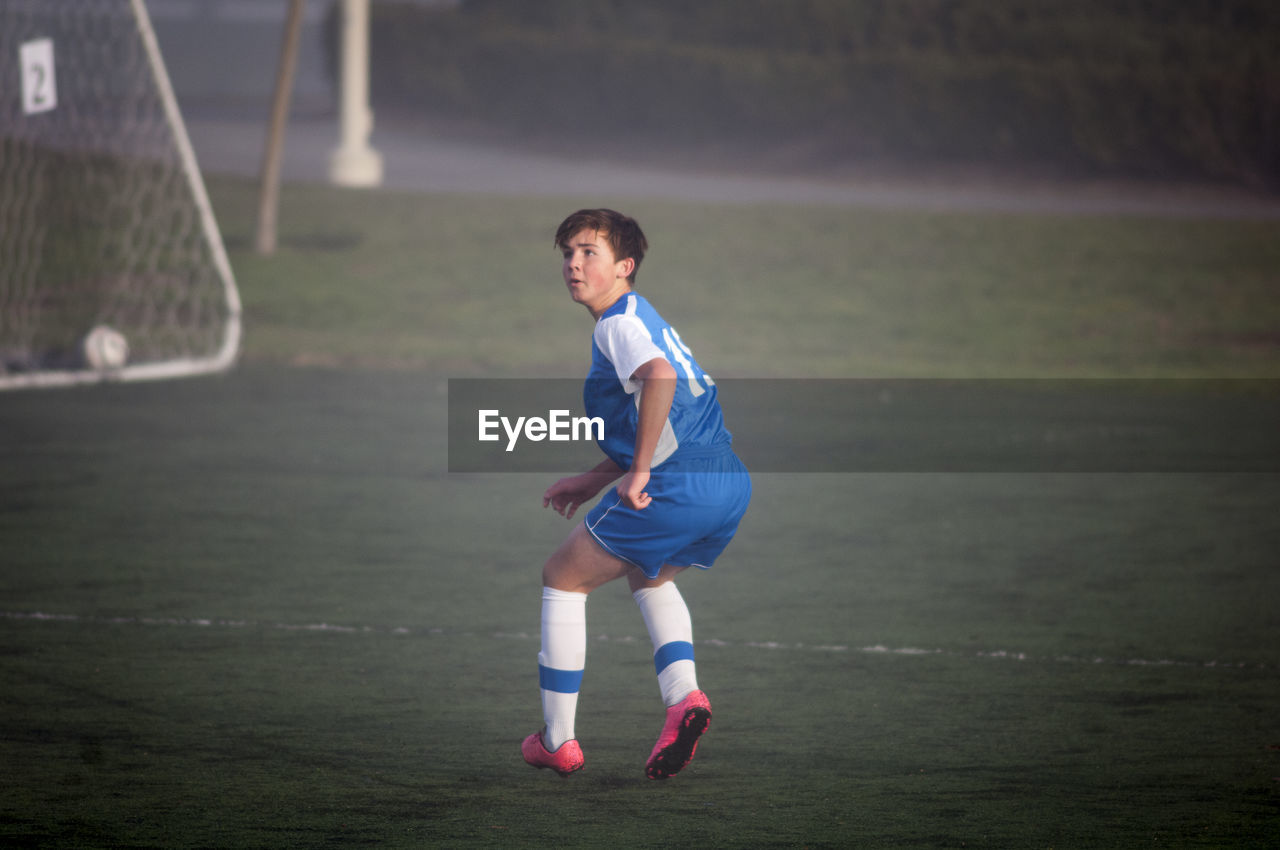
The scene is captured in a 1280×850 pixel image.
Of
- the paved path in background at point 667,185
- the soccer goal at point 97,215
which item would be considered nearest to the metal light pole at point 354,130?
Answer: the paved path in background at point 667,185

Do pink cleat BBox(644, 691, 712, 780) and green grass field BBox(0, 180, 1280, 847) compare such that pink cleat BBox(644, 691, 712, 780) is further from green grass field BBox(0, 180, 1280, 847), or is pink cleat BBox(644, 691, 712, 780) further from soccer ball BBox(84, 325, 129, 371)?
soccer ball BBox(84, 325, 129, 371)

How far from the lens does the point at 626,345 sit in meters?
4.42

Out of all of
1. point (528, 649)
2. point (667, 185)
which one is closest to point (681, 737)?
point (528, 649)

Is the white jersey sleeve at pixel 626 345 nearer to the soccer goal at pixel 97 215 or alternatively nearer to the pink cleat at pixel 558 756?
the pink cleat at pixel 558 756

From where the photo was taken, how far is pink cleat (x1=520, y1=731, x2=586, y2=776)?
4.60 metres

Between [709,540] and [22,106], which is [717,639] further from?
[22,106]

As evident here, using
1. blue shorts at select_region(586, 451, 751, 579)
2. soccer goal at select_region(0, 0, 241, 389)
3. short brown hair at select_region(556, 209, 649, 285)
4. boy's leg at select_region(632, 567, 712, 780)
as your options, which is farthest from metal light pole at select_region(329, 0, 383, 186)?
blue shorts at select_region(586, 451, 751, 579)

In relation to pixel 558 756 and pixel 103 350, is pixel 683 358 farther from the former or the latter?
pixel 103 350

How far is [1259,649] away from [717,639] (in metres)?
1.84

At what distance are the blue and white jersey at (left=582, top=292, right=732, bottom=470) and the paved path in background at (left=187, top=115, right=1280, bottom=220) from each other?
59.2ft

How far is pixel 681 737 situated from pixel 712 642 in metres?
1.81

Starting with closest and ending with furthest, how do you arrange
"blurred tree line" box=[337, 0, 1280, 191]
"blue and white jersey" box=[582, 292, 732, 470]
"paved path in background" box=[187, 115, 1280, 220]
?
"blue and white jersey" box=[582, 292, 732, 470] → "paved path in background" box=[187, 115, 1280, 220] → "blurred tree line" box=[337, 0, 1280, 191]

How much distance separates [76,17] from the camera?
13.4m

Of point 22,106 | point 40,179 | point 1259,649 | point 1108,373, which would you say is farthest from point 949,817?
point 40,179
